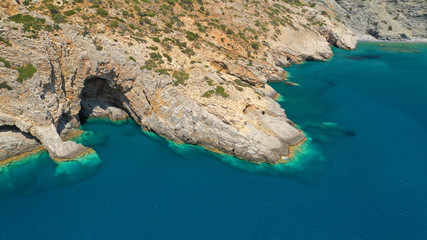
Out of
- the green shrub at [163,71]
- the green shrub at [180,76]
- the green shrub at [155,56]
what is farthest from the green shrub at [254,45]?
the green shrub at [163,71]

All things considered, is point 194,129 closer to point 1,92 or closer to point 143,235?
point 143,235

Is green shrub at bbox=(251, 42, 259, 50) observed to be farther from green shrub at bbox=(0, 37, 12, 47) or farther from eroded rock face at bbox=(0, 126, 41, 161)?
eroded rock face at bbox=(0, 126, 41, 161)

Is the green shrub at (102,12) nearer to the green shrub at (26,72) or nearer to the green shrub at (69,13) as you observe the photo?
the green shrub at (69,13)

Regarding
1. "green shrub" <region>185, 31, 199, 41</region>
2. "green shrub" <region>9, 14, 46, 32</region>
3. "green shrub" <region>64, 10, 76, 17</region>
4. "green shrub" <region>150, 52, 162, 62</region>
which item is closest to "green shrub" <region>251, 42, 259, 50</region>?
"green shrub" <region>185, 31, 199, 41</region>

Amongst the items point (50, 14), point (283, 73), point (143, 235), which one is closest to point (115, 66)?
point (50, 14)

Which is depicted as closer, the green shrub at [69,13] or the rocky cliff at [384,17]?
the green shrub at [69,13]

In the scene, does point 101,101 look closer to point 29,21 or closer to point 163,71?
point 163,71

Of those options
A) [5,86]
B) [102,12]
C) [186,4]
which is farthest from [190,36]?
[5,86]
